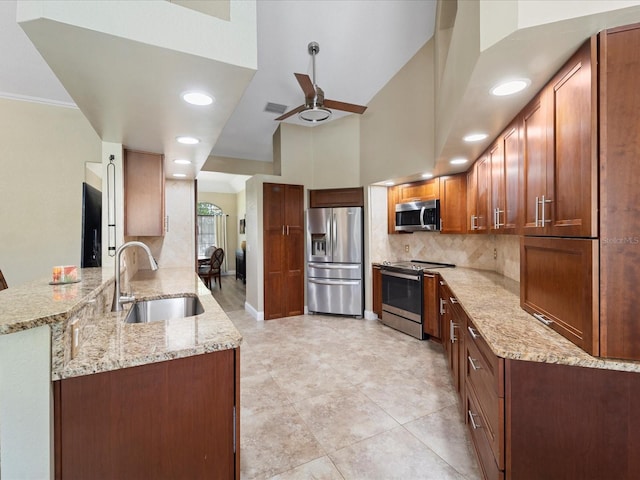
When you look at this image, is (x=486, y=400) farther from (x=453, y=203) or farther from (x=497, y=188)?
(x=453, y=203)

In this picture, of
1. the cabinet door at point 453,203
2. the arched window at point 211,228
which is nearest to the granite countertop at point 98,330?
the cabinet door at point 453,203

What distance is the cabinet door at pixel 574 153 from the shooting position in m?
1.15

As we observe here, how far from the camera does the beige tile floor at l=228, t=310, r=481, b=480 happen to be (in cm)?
175

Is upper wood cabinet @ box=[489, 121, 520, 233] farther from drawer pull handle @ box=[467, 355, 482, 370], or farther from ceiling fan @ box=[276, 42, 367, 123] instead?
ceiling fan @ box=[276, 42, 367, 123]

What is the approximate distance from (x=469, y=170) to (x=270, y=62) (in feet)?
8.07

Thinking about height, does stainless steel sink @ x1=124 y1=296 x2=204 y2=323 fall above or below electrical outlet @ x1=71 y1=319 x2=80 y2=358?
below

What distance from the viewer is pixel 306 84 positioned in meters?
2.87

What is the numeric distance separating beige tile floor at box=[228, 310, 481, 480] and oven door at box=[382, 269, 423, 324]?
349 mm

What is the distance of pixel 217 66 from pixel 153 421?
4.88 ft

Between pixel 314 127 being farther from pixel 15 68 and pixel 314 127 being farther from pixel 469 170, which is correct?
pixel 15 68

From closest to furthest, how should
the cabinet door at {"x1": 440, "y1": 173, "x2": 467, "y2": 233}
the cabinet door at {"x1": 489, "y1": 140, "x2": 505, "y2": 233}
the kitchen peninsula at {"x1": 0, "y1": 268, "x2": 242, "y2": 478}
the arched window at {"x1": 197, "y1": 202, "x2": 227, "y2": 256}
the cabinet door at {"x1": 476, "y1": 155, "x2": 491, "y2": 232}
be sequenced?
the kitchen peninsula at {"x1": 0, "y1": 268, "x2": 242, "y2": 478} < the cabinet door at {"x1": 489, "y1": 140, "x2": 505, "y2": 233} < the cabinet door at {"x1": 476, "y1": 155, "x2": 491, "y2": 232} < the cabinet door at {"x1": 440, "y1": 173, "x2": 467, "y2": 233} < the arched window at {"x1": 197, "y1": 202, "x2": 227, "y2": 256}

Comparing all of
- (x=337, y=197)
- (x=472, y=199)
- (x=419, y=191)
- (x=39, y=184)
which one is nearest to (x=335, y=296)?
(x=337, y=197)

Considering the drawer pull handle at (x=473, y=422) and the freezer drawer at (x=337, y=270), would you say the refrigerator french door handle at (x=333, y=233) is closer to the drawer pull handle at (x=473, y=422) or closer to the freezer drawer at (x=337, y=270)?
the freezer drawer at (x=337, y=270)

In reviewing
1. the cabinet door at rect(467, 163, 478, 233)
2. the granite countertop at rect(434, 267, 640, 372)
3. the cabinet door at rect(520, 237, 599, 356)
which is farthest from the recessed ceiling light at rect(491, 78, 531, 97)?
the cabinet door at rect(467, 163, 478, 233)
